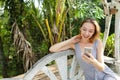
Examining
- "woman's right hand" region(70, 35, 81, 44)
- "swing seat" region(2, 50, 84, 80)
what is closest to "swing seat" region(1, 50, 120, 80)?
"swing seat" region(2, 50, 84, 80)

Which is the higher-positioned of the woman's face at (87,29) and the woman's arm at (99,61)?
the woman's face at (87,29)

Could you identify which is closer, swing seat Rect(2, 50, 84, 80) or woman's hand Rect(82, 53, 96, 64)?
woman's hand Rect(82, 53, 96, 64)

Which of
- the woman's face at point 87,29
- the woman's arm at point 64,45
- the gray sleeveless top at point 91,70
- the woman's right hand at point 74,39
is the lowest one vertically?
the gray sleeveless top at point 91,70

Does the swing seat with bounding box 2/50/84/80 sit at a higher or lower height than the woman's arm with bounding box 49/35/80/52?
lower

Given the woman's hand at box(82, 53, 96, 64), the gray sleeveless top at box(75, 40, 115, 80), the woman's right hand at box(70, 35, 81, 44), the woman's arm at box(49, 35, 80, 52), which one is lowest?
the gray sleeveless top at box(75, 40, 115, 80)

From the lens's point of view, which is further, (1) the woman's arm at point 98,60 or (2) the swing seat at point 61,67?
(2) the swing seat at point 61,67

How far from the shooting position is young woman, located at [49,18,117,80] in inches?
90.2

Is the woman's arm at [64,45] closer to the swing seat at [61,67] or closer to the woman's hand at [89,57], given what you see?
the swing seat at [61,67]

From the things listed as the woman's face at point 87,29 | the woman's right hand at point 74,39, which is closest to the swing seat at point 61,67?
the woman's right hand at point 74,39

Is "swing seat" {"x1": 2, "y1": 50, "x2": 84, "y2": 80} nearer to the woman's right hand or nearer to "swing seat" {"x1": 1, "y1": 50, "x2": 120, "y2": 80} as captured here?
"swing seat" {"x1": 1, "y1": 50, "x2": 120, "y2": 80}

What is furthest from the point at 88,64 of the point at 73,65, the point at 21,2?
the point at 21,2

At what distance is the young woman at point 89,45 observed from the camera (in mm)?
2291

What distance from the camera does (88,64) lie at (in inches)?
91.7

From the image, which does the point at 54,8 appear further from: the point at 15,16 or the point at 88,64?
the point at 88,64
